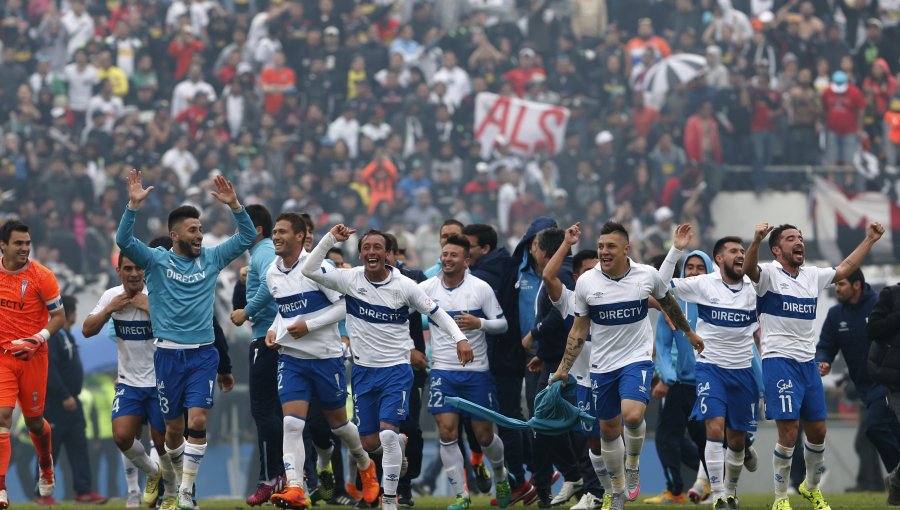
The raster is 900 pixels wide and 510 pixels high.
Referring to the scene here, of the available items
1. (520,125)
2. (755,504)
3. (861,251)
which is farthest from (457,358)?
(520,125)

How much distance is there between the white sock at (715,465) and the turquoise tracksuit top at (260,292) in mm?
4096

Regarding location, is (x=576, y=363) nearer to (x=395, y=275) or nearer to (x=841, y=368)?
(x=395, y=275)

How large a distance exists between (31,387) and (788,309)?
22.1ft

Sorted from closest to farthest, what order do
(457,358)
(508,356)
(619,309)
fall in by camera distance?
(619,309) < (457,358) < (508,356)

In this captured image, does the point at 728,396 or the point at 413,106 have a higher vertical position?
the point at 413,106

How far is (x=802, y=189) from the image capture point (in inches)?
976

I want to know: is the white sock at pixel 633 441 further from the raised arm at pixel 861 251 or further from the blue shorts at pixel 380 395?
the raised arm at pixel 861 251

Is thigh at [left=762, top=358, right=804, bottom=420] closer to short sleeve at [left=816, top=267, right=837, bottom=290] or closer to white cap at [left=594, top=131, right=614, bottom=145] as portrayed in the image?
short sleeve at [left=816, top=267, right=837, bottom=290]

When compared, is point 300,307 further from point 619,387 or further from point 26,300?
point 619,387

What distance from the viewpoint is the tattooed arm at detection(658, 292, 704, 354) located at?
11555 mm

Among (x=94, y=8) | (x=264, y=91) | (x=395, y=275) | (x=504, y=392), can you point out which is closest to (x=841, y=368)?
(x=504, y=392)

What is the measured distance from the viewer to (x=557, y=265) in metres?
11.8

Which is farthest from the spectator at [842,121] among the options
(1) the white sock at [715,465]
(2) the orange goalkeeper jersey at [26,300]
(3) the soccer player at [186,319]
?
(2) the orange goalkeeper jersey at [26,300]

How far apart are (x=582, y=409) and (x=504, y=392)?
151 centimetres
